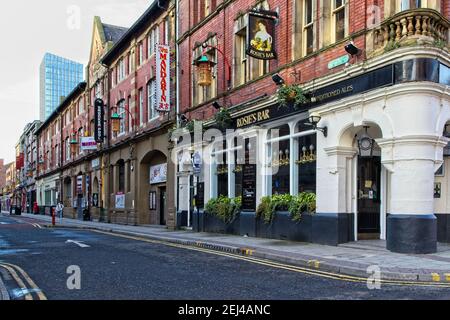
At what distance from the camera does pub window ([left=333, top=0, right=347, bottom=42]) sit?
14289mm

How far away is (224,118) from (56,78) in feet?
153

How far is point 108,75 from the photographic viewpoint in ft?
125

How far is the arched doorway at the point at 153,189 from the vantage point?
92.6 feet

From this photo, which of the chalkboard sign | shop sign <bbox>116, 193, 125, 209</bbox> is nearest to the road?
the chalkboard sign

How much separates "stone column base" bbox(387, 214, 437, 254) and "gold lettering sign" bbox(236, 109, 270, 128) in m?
6.79

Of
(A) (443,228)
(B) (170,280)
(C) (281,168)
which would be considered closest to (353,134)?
(C) (281,168)

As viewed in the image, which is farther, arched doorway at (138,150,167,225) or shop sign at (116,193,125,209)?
shop sign at (116,193,125,209)

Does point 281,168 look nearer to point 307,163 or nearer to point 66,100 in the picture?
point 307,163

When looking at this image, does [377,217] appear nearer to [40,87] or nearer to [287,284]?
[287,284]

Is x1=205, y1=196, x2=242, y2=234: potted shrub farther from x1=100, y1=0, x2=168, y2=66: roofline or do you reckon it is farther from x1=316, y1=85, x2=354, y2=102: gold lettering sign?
x1=100, y1=0, x2=168, y2=66: roofline

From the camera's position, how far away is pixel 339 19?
47.9 feet

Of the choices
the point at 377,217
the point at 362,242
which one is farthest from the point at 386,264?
the point at 377,217

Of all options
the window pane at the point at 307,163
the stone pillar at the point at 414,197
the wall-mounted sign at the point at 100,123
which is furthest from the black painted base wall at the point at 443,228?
the wall-mounted sign at the point at 100,123
